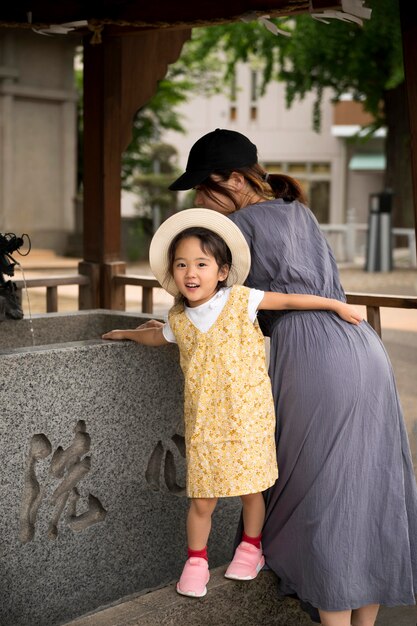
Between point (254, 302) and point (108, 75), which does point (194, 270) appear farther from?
point (108, 75)

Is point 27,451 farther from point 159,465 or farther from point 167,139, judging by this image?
point 167,139

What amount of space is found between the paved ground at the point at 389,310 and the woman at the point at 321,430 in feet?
2.64

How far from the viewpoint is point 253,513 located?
353 cm

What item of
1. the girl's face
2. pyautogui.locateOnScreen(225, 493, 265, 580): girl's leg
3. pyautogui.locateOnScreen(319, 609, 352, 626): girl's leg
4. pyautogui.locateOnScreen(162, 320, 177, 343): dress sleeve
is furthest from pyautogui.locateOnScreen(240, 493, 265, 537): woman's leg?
the girl's face

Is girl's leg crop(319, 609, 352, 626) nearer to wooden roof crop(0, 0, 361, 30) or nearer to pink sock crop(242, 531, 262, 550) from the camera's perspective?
pink sock crop(242, 531, 262, 550)

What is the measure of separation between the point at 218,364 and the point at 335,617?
960mm

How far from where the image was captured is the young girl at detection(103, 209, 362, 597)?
333cm

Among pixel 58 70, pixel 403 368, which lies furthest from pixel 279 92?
pixel 403 368

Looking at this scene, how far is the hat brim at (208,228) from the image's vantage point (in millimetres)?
3375

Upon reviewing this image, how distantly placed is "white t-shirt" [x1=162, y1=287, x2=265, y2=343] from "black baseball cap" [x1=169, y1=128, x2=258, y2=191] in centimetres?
40

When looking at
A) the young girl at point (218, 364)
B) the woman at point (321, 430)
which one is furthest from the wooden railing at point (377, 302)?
the young girl at point (218, 364)

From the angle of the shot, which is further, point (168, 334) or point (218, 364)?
point (168, 334)

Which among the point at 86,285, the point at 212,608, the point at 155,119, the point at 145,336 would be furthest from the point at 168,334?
the point at 155,119

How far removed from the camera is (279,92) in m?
38.0
